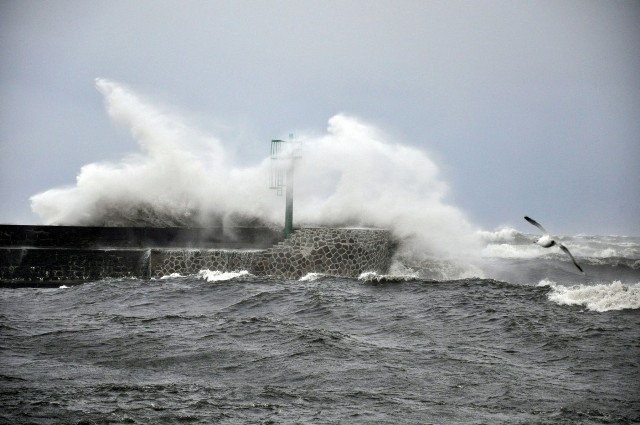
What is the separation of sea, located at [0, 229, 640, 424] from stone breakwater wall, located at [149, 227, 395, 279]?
2.10 meters

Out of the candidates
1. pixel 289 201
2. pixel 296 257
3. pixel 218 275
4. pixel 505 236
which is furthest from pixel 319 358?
pixel 505 236

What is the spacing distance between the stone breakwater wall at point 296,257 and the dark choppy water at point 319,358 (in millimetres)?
3001

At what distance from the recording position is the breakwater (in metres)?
14.2

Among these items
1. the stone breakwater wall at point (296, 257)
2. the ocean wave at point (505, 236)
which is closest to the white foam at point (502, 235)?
the ocean wave at point (505, 236)

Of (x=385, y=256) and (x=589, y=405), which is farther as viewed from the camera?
(x=385, y=256)

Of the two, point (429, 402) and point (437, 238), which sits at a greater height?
point (437, 238)

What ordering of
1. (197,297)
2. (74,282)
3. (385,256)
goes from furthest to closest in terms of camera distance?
(385,256)
(74,282)
(197,297)

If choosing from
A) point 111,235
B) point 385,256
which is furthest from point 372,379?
point 111,235

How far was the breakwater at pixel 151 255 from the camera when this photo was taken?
14.2 m

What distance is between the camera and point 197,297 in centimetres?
1094

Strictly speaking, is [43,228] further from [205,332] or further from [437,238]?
[437,238]

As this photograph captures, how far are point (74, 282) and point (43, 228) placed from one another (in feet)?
5.43

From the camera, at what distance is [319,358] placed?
663 cm

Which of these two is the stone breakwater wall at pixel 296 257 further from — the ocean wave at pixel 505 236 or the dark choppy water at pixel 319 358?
the ocean wave at pixel 505 236
